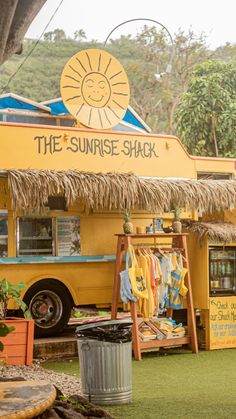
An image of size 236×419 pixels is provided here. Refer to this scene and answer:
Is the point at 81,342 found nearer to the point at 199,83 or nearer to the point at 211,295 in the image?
the point at 211,295

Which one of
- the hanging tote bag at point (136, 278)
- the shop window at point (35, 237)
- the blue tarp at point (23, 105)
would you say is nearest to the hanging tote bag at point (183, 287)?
the hanging tote bag at point (136, 278)

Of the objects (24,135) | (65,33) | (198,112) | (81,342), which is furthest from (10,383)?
(65,33)

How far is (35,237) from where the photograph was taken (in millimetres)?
10656

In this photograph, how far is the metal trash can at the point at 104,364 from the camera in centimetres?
719

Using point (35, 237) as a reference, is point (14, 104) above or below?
above

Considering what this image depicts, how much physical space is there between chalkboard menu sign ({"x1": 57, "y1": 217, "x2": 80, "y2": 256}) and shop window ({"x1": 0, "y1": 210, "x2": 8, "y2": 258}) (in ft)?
2.70

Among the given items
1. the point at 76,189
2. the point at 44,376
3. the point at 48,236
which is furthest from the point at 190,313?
the point at 44,376

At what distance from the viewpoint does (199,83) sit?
75.8 ft

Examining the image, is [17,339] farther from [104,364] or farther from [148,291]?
[104,364]

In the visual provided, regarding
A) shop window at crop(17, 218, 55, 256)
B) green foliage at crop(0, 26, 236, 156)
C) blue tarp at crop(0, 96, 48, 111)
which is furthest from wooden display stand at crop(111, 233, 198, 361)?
green foliage at crop(0, 26, 236, 156)

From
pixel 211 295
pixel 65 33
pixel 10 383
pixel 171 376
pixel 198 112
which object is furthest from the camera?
pixel 65 33

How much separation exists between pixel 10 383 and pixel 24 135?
6.19 meters

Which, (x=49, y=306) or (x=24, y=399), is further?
(x=49, y=306)

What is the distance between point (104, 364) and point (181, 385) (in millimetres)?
1361
